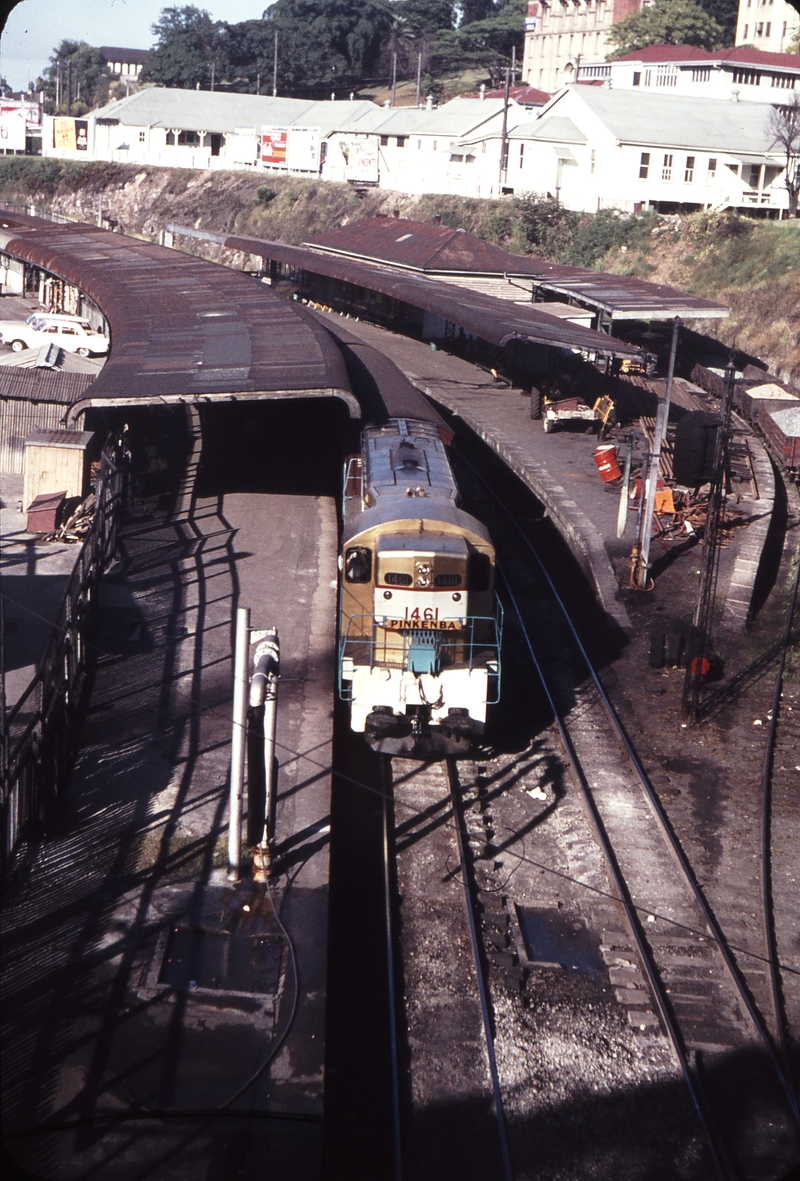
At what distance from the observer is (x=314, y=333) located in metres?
26.8

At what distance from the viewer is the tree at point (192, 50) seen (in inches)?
4402

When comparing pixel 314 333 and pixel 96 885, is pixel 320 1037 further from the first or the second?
pixel 314 333

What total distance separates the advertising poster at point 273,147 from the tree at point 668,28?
1321 inches

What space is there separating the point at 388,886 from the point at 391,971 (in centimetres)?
143

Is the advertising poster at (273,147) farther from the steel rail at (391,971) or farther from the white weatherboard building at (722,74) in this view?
the steel rail at (391,971)

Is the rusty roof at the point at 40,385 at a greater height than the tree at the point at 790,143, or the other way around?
the tree at the point at 790,143

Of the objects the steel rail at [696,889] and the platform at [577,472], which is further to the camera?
the platform at [577,472]

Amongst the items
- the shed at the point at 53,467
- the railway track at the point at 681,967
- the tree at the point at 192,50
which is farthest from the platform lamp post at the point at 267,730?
the tree at the point at 192,50

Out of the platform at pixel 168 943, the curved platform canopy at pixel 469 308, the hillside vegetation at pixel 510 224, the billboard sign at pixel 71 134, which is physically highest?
the billboard sign at pixel 71 134

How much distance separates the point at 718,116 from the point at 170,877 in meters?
60.7

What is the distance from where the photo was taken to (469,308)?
33.1 m

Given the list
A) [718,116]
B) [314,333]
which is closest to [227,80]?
[718,116]

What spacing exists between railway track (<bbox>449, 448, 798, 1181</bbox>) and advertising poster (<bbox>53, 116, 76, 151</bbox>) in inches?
3590

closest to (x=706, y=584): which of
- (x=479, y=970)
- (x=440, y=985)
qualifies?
(x=479, y=970)
